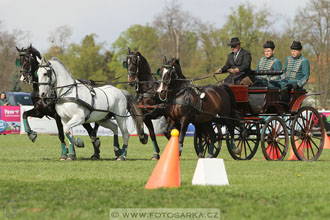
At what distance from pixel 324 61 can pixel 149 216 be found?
47331 mm

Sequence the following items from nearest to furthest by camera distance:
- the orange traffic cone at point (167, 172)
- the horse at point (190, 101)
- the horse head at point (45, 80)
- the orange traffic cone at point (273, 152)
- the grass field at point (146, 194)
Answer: the grass field at point (146, 194), the orange traffic cone at point (167, 172), the horse head at point (45, 80), the horse at point (190, 101), the orange traffic cone at point (273, 152)

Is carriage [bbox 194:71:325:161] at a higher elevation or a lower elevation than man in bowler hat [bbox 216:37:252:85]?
lower

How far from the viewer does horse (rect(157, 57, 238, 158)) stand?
13500 mm

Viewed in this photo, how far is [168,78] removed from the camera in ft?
44.1

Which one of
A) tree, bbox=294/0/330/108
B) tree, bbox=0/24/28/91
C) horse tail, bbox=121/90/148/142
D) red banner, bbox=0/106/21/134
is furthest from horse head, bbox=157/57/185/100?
tree, bbox=0/24/28/91

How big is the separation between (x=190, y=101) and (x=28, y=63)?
3461 millimetres

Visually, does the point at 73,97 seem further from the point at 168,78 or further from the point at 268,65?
the point at 268,65

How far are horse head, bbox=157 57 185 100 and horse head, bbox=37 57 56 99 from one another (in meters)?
2.22

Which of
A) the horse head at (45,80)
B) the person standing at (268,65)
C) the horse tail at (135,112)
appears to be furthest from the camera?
the person standing at (268,65)

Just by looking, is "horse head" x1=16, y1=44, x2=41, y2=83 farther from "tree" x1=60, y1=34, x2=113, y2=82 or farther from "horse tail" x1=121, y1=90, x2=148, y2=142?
"tree" x1=60, y1=34, x2=113, y2=82

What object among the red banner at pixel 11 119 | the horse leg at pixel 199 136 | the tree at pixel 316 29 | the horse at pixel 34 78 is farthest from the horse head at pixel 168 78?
the tree at pixel 316 29

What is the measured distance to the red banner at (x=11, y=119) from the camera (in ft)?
103

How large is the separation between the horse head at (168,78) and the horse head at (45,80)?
222 cm

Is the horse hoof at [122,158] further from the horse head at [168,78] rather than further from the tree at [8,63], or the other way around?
the tree at [8,63]
